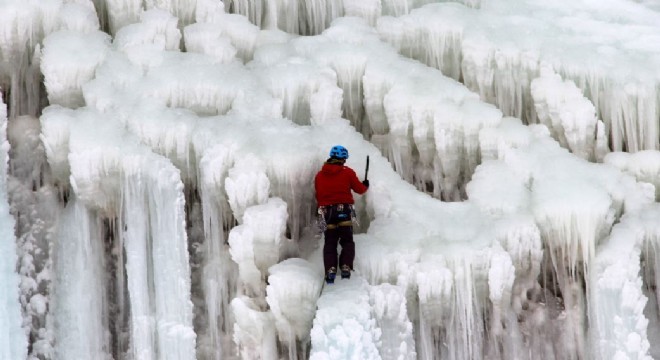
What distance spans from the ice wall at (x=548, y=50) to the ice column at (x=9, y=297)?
11.3 feet

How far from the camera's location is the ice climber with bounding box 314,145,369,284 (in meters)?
6.32

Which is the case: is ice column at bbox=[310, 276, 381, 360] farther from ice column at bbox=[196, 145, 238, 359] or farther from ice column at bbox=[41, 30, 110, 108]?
ice column at bbox=[41, 30, 110, 108]

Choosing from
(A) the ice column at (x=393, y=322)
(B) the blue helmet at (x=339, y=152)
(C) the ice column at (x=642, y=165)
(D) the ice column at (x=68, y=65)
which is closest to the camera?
(A) the ice column at (x=393, y=322)

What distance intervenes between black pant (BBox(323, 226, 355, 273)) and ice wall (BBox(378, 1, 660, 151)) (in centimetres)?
200

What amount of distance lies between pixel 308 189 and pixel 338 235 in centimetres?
62

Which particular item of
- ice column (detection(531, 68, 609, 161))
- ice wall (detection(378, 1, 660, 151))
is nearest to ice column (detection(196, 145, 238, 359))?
ice wall (detection(378, 1, 660, 151))

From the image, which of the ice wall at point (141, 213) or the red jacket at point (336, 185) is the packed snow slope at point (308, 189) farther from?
the red jacket at point (336, 185)

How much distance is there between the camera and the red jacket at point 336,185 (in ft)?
20.9

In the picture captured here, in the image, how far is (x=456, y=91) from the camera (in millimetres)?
7332

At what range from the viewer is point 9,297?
20.5ft

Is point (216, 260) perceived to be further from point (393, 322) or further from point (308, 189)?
point (393, 322)

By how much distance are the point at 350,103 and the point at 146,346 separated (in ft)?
8.45

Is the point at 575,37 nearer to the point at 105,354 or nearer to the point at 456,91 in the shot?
the point at 456,91

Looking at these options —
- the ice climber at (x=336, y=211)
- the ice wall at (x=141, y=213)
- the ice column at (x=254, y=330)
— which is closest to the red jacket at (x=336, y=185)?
the ice climber at (x=336, y=211)
